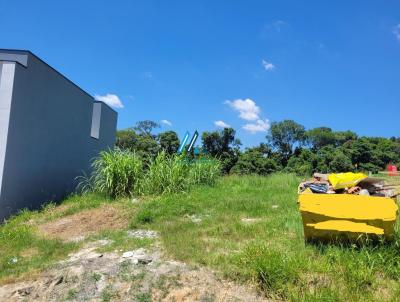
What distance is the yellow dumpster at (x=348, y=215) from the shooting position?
471cm

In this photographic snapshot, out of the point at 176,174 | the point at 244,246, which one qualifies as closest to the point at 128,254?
the point at 244,246

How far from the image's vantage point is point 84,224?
811cm

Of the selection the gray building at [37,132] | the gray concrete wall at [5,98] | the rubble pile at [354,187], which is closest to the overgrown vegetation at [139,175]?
the gray building at [37,132]

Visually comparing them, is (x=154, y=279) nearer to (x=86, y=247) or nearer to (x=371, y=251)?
(x=86, y=247)

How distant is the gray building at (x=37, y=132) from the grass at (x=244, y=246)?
898mm

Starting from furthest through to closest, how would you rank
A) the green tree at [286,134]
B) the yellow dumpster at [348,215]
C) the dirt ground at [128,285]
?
the green tree at [286,134] < the yellow dumpster at [348,215] < the dirt ground at [128,285]

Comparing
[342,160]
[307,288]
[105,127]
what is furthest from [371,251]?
[342,160]

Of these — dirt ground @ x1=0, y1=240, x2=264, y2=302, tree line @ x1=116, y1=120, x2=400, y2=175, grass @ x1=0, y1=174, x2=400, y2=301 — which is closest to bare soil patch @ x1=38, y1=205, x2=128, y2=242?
grass @ x1=0, y1=174, x2=400, y2=301

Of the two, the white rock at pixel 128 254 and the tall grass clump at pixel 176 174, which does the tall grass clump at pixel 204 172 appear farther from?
the white rock at pixel 128 254

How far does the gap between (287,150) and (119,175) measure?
121ft

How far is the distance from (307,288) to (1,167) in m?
7.35

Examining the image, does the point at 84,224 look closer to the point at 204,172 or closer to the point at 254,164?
the point at 204,172

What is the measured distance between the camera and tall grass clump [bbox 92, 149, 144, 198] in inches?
420

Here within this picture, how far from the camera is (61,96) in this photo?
12.0 meters
